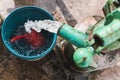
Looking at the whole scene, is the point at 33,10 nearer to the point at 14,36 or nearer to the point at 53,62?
the point at 14,36

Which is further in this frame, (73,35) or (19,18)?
(19,18)

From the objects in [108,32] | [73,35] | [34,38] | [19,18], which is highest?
[108,32]

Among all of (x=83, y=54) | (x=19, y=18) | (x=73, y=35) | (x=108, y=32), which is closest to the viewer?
(x=108, y=32)

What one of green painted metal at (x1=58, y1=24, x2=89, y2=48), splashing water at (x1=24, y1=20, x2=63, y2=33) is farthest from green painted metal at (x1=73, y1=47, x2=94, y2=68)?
splashing water at (x1=24, y1=20, x2=63, y2=33)

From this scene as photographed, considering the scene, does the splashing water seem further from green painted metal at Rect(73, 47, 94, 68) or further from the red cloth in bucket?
green painted metal at Rect(73, 47, 94, 68)

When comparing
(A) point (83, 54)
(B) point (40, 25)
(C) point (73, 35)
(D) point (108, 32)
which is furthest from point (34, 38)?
(D) point (108, 32)

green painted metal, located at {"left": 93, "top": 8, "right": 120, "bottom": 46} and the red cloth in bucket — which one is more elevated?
green painted metal, located at {"left": 93, "top": 8, "right": 120, "bottom": 46}

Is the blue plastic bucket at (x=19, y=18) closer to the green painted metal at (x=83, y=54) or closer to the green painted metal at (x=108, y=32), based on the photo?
the green painted metal at (x=83, y=54)

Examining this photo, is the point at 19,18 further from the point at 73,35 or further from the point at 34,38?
the point at 73,35

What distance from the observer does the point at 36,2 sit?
2930mm

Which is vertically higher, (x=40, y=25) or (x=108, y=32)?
(x=108, y=32)

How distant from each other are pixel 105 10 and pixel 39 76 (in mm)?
807

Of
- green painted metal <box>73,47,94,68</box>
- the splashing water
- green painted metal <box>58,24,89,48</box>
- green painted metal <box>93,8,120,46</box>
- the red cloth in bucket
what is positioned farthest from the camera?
the red cloth in bucket

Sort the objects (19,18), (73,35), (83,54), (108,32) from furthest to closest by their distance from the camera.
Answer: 1. (19,18)
2. (73,35)
3. (83,54)
4. (108,32)
